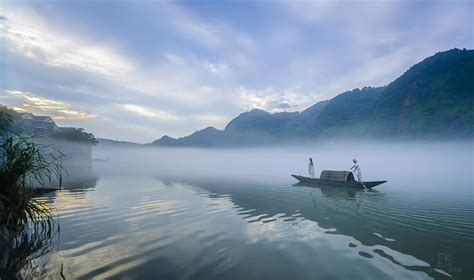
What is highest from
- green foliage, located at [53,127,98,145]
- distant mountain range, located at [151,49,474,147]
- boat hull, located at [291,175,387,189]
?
distant mountain range, located at [151,49,474,147]

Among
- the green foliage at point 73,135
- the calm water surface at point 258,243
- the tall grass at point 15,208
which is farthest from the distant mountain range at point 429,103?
the tall grass at point 15,208

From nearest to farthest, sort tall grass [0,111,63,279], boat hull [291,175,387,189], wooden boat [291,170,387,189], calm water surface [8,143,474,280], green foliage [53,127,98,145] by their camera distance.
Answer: calm water surface [8,143,474,280] < tall grass [0,111,63,279] < boat hull [291,175,387,189] < wooden boat [291,170,387,189] < green foliage [53,127,98,145]

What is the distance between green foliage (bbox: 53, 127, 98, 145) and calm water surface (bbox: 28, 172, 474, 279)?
88082 mm

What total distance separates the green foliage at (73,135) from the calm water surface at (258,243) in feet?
289

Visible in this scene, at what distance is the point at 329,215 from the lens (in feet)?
52.6

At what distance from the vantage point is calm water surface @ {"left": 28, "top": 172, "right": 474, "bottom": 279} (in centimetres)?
760

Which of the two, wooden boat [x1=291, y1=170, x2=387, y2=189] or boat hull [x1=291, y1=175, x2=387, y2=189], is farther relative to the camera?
wooden boat [x1=291, y1=170, x2=387, y2=189]

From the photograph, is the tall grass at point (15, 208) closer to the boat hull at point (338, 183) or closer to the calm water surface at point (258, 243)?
the calm water surface at point (258, 243)

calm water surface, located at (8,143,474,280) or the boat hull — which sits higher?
the boat hull

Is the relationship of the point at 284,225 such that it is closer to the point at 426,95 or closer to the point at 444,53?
the point at 426,95

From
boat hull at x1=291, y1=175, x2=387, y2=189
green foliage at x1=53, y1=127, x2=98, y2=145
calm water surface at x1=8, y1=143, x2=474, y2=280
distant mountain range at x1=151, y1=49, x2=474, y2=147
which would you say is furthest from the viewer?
distant mountain range at x1=151, y1=49, x2=474, y2=147

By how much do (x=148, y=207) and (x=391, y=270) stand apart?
1406 centimetres

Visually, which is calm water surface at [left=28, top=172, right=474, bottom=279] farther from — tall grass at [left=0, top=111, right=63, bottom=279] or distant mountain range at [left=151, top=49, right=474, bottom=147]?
distant mountain range at [left=151, top=49, right=474, bottom=147]

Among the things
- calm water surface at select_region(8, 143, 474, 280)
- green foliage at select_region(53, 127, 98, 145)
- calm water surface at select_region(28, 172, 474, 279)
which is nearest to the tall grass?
calm water surface at select_region(8, 143, 474, 280)
